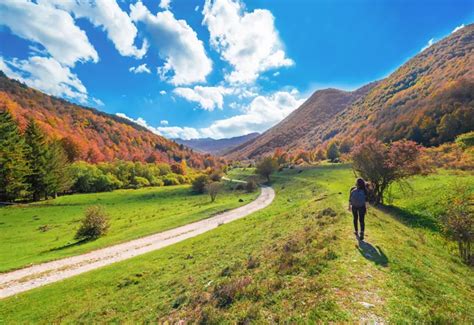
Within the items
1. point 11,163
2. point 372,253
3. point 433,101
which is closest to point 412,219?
point 372,253

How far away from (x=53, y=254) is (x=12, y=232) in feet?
54.8

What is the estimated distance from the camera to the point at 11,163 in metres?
49.0

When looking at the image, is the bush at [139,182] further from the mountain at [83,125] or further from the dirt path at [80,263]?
the dirt path at [80,263]

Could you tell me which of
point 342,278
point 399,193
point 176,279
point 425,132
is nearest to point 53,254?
point 176,279

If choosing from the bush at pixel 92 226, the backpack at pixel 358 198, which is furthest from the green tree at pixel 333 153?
the backpack at pixel 358 198

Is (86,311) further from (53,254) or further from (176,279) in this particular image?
(53,254)

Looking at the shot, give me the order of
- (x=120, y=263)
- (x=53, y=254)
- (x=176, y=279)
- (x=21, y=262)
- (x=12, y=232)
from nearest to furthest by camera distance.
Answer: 1. (x=176, y=279)
2. (x=120, y=263)
3. (x=21, y=262)
4. (x=53, y=254)
5. (x=12, y=232)

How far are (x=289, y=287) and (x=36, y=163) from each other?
71.5 m

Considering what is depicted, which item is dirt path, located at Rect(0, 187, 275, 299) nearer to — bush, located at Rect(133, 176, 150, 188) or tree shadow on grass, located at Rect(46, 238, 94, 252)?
tree shadow on grass, located at Rect(46, 238, 94, 252)

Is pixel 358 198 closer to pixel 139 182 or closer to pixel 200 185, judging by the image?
pixel 200 185

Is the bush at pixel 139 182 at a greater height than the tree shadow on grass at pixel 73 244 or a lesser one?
greater

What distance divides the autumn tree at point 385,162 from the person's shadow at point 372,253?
15.1 m

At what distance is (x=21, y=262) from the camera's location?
21.7m

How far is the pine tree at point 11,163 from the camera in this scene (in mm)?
48341
